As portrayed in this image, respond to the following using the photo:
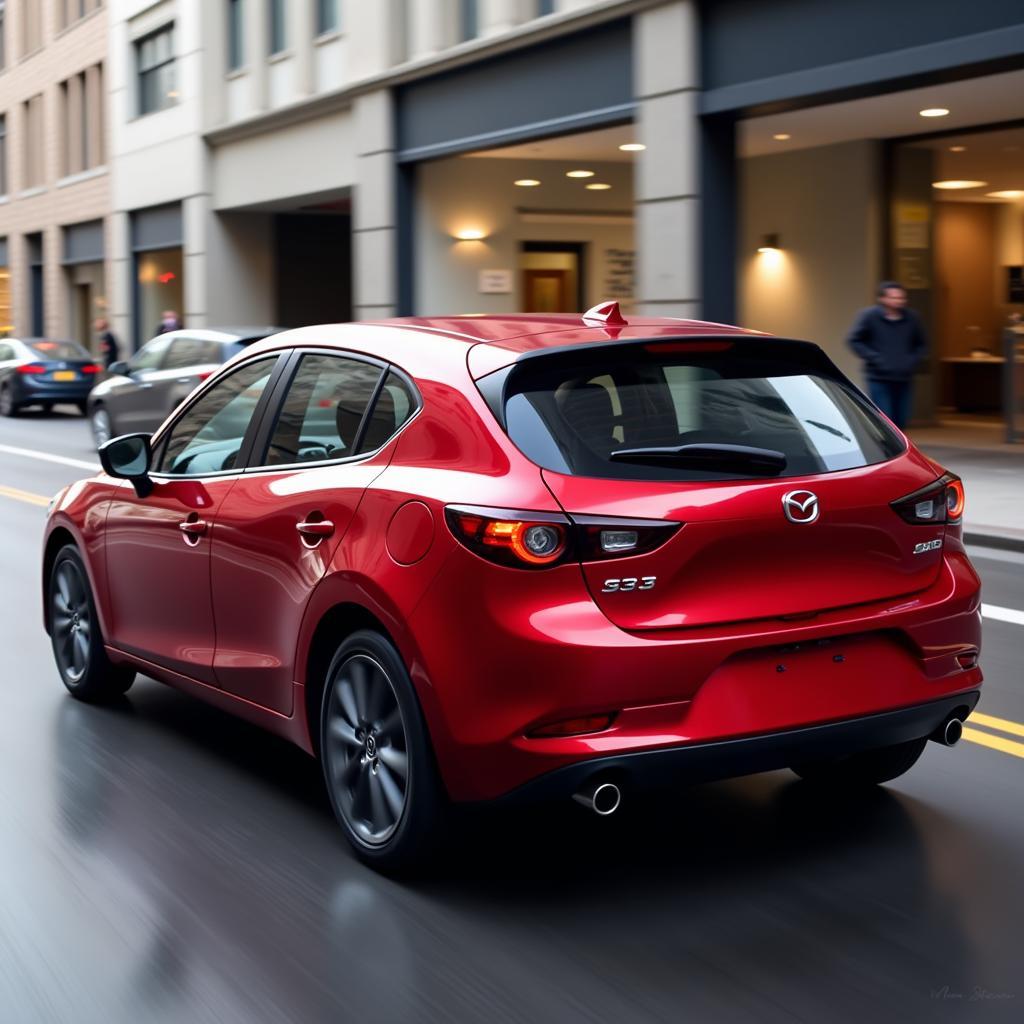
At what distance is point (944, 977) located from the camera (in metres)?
3.63

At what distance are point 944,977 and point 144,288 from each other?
34086mm

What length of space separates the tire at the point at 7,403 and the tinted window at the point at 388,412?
25.6 meters

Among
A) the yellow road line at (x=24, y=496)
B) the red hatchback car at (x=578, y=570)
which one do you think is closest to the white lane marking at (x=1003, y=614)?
the red hatchback car at (x=578, y=570)

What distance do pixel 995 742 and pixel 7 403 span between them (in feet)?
84.5

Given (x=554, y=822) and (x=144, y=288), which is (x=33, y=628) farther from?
(x=144, y=288)

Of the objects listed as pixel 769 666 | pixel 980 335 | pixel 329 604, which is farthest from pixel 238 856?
pixel 980 335

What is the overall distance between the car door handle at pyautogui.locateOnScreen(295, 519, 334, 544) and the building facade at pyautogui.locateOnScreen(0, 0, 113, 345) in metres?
33.5

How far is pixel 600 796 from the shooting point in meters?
3.95

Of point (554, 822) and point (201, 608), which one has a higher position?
point (201, 608)

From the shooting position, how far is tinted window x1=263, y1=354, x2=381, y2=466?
189 inches

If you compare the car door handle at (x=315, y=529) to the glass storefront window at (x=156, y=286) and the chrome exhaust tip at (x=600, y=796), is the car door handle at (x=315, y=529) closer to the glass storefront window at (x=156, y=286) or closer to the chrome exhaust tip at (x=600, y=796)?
the chrome exhaust tip at (x=600, y=796)

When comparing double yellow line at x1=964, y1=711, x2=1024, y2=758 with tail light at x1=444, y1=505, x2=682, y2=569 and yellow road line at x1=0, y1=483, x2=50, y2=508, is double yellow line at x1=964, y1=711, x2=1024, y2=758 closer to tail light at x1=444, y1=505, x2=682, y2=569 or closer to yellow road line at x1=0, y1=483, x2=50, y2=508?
tail light at x1=444, y1=505, x2=682, y2=569

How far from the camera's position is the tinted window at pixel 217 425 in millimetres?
5426

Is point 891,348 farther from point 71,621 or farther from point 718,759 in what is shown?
point 718,759
